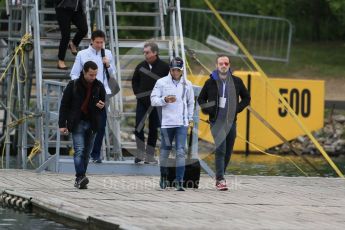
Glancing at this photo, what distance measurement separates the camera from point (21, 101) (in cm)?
2206

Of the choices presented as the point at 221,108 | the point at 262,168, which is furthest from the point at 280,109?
the point at 221,108

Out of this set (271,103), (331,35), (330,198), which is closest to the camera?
(330,198)

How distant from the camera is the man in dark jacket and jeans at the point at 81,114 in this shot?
16609mm

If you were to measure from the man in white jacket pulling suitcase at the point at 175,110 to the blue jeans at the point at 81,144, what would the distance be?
90 cm

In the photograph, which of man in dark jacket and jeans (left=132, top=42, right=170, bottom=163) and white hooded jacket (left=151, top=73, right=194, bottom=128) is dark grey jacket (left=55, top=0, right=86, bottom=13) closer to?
man in dark jacket and jeans (left=132, top=42, right=170, bottom=163)

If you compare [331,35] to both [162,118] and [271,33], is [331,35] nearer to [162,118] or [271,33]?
[271,33]

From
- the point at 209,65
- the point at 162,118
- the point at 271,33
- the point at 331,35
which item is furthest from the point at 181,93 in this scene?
the point at 331,35

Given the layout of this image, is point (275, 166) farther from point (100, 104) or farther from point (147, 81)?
point (100, 104)

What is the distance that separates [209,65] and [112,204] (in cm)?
1979

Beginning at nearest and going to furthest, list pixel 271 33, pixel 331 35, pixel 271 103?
pixel 271 103 → pixel 271 33 → pixel 331 35

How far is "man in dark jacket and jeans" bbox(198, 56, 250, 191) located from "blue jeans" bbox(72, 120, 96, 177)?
1.55m

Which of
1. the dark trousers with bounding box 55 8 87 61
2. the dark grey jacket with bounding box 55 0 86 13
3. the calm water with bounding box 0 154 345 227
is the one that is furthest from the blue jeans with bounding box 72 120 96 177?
the dark grey jacket with bounding box 55 0 86 13

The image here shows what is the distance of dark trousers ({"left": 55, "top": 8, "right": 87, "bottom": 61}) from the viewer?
2018 cm

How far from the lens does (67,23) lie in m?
20.2
